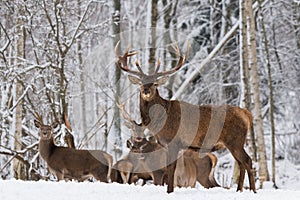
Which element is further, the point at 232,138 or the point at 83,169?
the point at 83,169

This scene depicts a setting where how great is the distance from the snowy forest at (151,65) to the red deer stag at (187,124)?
6.32 metres

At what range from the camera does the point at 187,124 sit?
8.20m

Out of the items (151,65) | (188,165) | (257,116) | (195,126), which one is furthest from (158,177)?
(151,65)

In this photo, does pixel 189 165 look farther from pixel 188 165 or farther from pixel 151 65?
pixel 151 65

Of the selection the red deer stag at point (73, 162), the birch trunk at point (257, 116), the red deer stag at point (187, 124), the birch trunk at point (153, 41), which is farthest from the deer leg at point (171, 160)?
the birch trunk at point (153, 41)

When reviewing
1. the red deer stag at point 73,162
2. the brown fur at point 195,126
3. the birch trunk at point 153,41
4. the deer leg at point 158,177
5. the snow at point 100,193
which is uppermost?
the birch trunk at point 153,41

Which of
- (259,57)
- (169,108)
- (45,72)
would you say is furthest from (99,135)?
(169,108)

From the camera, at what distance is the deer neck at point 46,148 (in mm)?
11642

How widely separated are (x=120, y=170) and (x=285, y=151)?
37.3ft

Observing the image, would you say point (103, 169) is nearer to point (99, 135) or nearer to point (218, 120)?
point (218, 120)

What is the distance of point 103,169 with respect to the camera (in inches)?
462

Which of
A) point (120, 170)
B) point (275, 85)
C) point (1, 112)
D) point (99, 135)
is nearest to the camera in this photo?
point (120, 170)

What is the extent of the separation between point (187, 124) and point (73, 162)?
4.04m

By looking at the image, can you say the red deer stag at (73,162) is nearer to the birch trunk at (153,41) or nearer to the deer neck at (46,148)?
the deer neck at (46,148)
